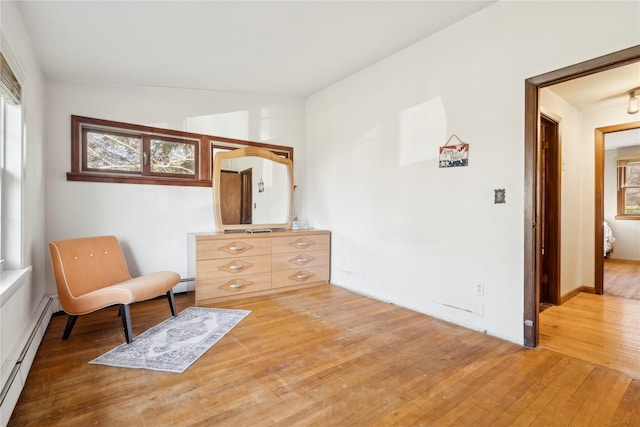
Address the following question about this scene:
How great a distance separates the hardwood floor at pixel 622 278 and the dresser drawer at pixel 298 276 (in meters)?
3.43

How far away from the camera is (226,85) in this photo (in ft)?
12.2

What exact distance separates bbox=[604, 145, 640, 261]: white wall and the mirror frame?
22.0 ft

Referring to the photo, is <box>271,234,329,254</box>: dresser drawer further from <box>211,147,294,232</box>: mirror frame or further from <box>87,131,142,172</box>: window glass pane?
<box>87,131,142,172</box>: window glass pane

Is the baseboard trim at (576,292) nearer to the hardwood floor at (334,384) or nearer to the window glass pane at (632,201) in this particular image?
the hardwood floor at (334,384)

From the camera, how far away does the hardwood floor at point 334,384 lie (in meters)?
1.51

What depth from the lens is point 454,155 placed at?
273 cm

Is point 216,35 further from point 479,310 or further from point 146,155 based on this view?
point 479,310

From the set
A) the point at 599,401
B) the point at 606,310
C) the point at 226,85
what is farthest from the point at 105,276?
the point at 606,310

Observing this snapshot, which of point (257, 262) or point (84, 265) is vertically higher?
point (84, 265)

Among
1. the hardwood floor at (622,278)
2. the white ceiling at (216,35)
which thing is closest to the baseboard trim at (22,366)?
the white ceiling at (216,35)

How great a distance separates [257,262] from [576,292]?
3.78m

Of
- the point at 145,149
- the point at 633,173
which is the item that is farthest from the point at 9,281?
the point at 633,173

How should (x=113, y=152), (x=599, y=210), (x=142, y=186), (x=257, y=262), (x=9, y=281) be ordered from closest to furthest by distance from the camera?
(x=9, y=281)
(x=113, y=152)
(x=142, y=186)
(x=257, y=262)
(x=599, y=210)

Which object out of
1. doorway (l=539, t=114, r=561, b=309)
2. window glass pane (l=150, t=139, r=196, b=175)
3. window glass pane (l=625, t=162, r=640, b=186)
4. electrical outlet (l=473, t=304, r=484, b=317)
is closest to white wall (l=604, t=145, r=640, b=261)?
window glass pane (l=625, t=162, r=640, b=186)
